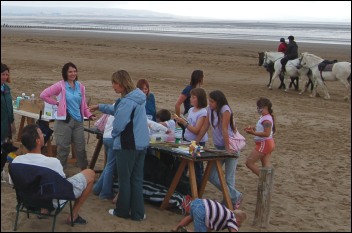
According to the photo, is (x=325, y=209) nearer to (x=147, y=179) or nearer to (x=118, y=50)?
(x=147, y=179)

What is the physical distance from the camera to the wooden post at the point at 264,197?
6695 millimetres

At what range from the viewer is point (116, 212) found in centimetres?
705

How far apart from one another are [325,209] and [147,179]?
7.67ft

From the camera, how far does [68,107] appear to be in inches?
320

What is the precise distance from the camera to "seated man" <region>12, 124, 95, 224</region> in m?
6.23

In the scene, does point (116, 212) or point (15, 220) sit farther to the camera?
point (116, 212)

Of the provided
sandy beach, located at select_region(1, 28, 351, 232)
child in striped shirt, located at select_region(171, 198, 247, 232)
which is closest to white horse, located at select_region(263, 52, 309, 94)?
sandy beach, located at select_region(1, 28, 351, 232)

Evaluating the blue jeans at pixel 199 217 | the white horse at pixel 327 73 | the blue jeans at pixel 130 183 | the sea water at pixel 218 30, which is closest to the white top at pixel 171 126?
the blue jeans at pixel 130 183

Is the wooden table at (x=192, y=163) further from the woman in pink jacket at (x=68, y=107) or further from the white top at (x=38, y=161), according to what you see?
the white top at (x=38, y=161)

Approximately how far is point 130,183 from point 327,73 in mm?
12788

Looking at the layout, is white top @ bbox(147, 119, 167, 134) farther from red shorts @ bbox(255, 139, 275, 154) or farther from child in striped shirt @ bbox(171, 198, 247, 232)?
child in striped shirt @ bbox(171, 198, 247, 232)

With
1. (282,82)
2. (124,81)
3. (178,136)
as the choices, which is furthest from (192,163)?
(282,82)

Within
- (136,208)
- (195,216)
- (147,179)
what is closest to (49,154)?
(147,179)

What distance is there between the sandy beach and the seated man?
1.09 ft
